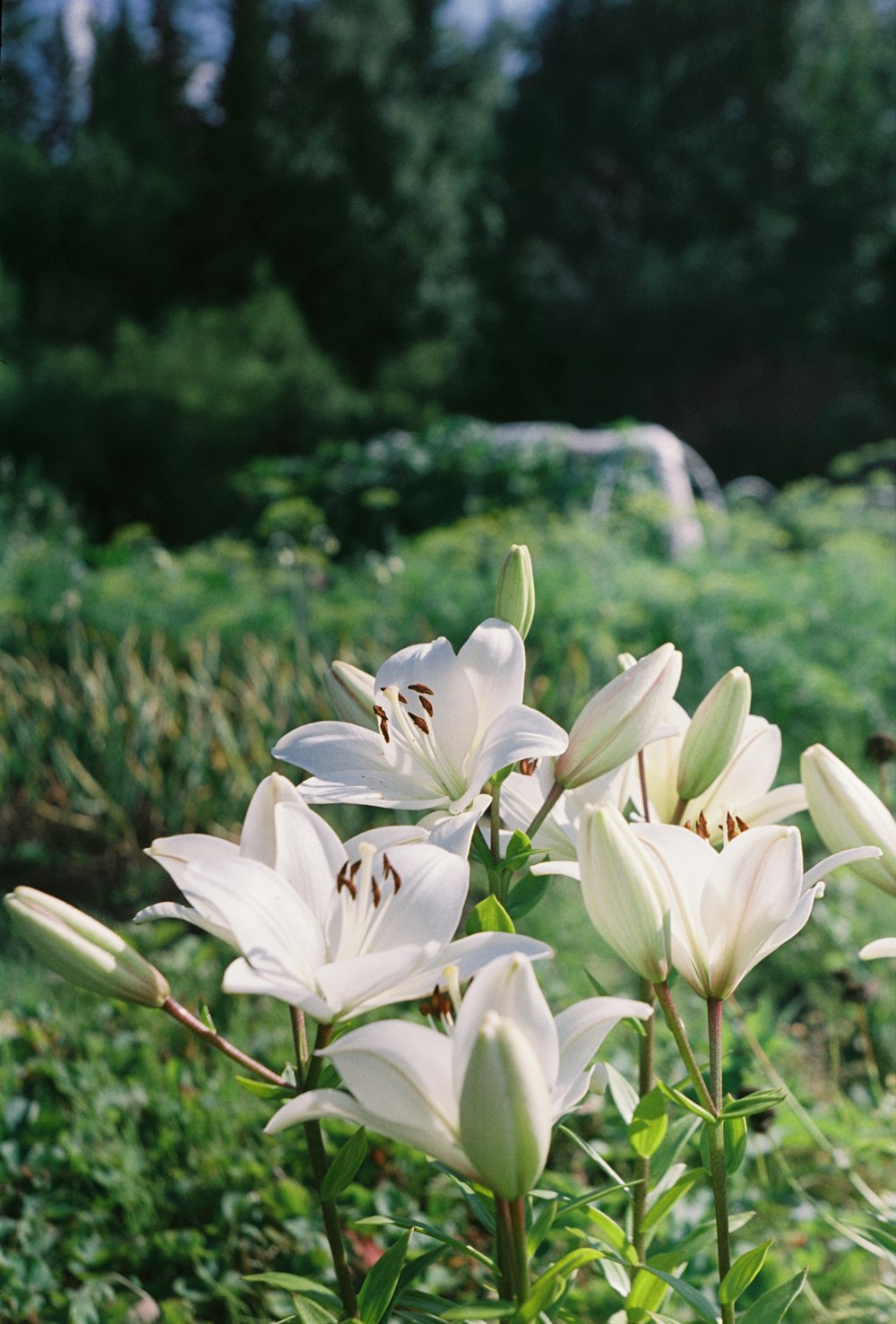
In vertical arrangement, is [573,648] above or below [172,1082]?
above

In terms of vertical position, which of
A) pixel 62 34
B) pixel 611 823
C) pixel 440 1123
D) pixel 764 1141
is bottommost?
pixel 764 1141

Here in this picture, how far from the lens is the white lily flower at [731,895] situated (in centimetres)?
58

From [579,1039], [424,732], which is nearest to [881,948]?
[579,1039]

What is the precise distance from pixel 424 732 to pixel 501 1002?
0.23 metres

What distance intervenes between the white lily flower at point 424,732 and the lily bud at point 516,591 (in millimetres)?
53

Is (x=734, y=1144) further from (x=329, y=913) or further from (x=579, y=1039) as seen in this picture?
(x=329, y=913)

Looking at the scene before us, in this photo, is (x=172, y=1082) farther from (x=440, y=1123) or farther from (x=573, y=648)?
A: (x=573, y=648)

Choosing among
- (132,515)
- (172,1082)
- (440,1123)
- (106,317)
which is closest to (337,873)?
(440,1123)

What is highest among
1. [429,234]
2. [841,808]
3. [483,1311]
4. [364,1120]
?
[429,234]

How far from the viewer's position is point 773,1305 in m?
0.64

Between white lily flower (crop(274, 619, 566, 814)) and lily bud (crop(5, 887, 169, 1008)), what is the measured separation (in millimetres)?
139

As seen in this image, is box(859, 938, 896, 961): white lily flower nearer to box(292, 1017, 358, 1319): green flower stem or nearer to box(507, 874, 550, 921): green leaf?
box(507, 874, 550, 921): green leaf

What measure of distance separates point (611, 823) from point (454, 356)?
11782 mm

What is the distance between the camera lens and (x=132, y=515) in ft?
31.8
